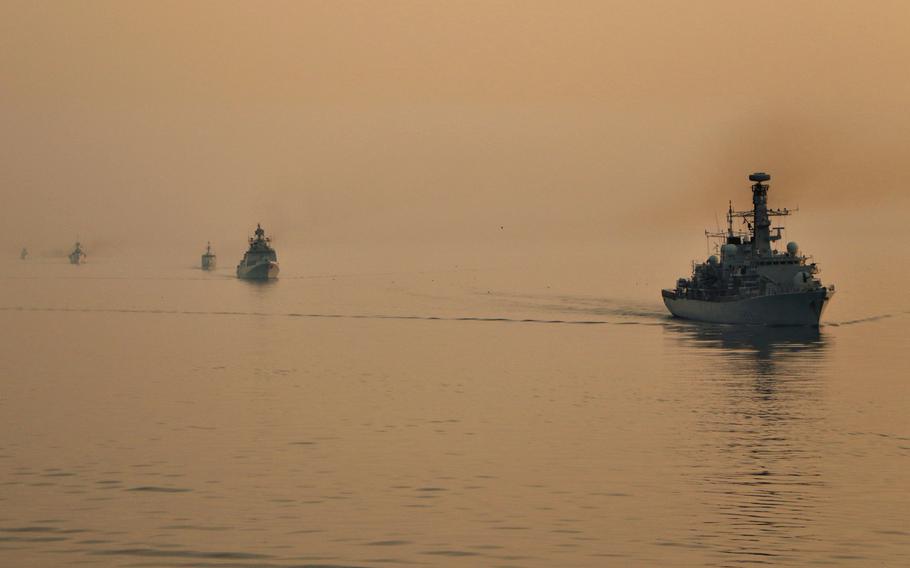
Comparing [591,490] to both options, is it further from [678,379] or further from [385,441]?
[678,379]

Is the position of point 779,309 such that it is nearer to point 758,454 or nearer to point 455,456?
point 758,454

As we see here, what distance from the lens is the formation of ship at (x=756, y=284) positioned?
121 metres

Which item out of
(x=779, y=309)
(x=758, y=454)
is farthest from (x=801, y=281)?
(x=758, y=454)

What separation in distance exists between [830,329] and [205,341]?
64642 millimetres

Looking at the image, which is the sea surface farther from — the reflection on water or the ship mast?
the ship mast

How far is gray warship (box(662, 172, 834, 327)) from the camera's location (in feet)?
398

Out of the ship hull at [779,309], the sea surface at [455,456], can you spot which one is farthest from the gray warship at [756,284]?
the sea surface at [455,456]

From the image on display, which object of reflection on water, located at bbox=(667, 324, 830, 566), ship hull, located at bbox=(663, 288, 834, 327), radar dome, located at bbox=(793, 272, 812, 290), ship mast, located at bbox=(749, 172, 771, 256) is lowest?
reflection on water, located at bbox=(667, 324, 830, 566)

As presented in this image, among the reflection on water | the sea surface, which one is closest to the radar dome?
the sea surface

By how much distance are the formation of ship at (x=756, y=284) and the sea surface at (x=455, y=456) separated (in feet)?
76.2

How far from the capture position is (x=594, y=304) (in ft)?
556

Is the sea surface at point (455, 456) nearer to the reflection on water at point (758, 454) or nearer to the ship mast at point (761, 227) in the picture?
the reflection on water at point (758, 454)

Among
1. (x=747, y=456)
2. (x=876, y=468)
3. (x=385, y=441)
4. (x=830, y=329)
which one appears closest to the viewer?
(x=876, y=468)

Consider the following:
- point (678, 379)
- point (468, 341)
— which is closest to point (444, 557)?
point (678, 379)
